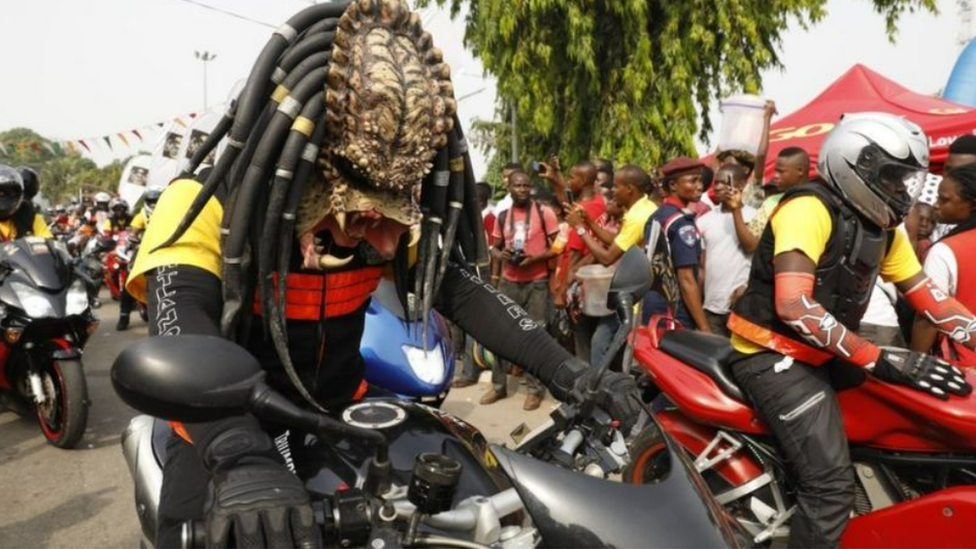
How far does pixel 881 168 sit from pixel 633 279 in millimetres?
1408

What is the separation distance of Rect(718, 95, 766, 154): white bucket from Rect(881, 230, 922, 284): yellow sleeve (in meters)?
2.99

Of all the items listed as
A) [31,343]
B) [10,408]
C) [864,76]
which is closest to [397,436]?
[31,343]

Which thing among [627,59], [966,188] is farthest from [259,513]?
[627,59]

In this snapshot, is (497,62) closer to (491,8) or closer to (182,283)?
(491,8)

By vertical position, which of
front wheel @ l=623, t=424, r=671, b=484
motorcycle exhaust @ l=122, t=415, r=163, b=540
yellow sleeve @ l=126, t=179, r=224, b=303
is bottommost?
motorcycle exhaust @ l=122, t=415, r=163, b=540

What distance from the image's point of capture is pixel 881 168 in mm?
2627

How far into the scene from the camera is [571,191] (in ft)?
21.8

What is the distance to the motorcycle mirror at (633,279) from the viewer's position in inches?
69.8

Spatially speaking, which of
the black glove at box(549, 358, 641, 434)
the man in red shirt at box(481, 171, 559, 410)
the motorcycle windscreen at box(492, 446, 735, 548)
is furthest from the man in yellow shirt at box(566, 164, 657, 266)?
the motorcycle windscreen at box(492, 446, 735, 548)

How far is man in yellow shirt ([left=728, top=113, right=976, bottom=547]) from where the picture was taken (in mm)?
2559

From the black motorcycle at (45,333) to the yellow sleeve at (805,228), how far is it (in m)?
4.27

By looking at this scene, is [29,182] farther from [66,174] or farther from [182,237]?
[66,174]

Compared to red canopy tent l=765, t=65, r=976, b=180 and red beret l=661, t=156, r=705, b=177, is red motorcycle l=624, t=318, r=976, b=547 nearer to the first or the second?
red beret l=661, t=156, r=705, b=177

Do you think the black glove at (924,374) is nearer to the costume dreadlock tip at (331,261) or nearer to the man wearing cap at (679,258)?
the costume dreadlock tip at (331,261)
